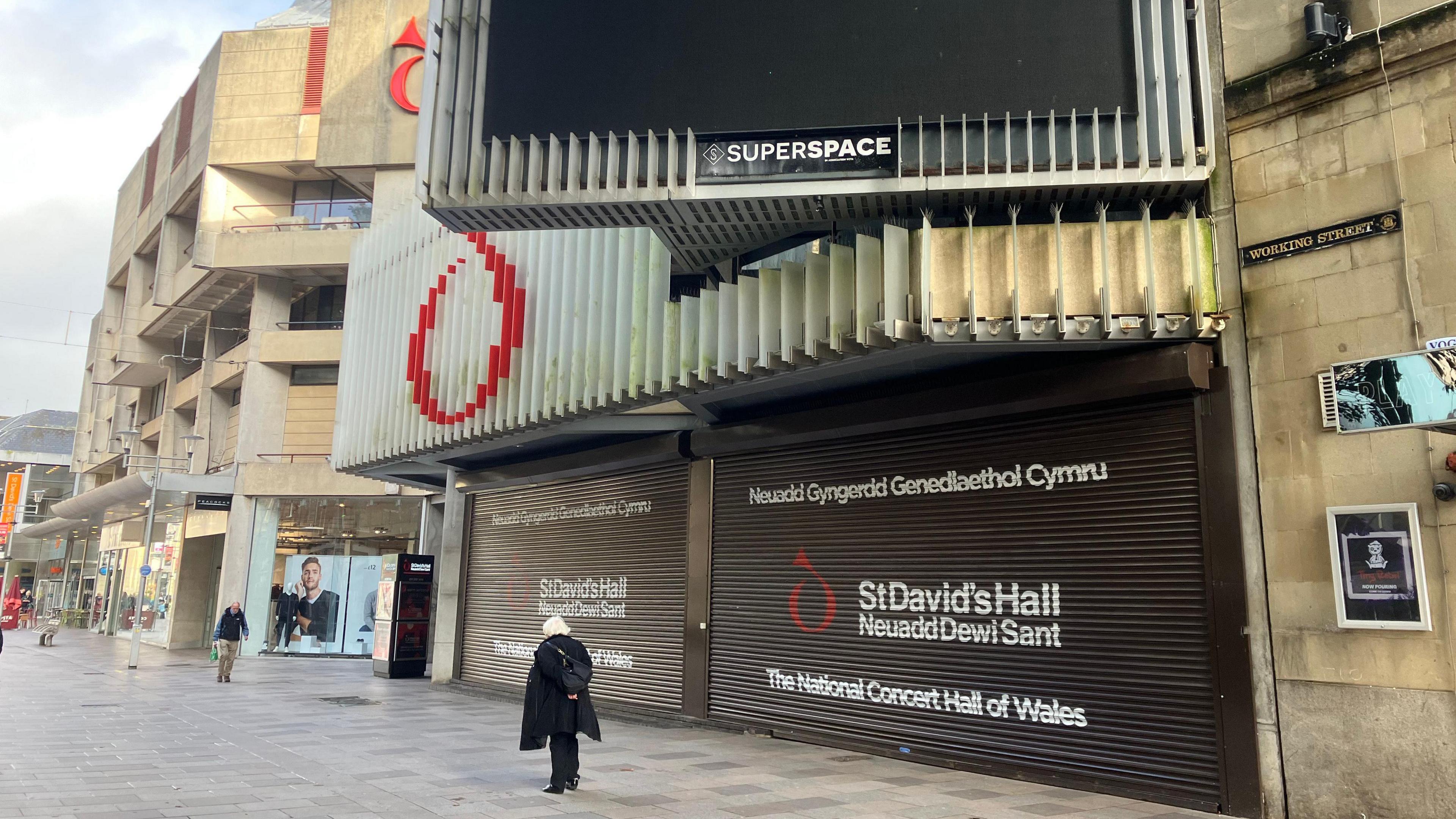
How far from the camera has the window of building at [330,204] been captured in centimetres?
3184

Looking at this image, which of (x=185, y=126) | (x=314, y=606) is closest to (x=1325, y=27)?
(x=314, y=606)

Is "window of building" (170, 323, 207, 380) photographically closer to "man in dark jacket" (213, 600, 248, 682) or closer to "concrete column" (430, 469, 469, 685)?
"man in dark jacket" (213, 600, 248, 682)

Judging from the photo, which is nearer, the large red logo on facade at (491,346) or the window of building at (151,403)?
the large red logo on facade at (491,346)

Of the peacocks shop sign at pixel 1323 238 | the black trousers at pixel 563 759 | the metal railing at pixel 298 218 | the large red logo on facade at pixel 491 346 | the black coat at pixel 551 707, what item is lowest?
the black trousers at pixel 563 759

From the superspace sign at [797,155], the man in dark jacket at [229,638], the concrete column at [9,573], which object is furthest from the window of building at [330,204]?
the superspace sign at [797,155]

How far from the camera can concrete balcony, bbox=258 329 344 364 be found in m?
30.9

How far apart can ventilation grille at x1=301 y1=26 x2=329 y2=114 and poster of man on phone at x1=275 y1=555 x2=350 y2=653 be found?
14433mm

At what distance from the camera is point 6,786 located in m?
8.51

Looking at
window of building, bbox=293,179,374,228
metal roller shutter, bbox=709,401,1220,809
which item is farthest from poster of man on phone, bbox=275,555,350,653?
metal roller shutter, bbox=709,401,1220,809

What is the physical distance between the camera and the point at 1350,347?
7863 millimetres

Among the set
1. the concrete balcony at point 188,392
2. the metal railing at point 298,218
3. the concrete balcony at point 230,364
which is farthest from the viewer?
the concrete balcony at point 188,392

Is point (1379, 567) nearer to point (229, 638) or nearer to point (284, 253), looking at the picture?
point (229, 638)

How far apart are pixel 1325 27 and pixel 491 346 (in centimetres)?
1075

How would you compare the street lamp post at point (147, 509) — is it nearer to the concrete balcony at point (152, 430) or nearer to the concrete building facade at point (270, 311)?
the concrete building facade at point (270, 311)
